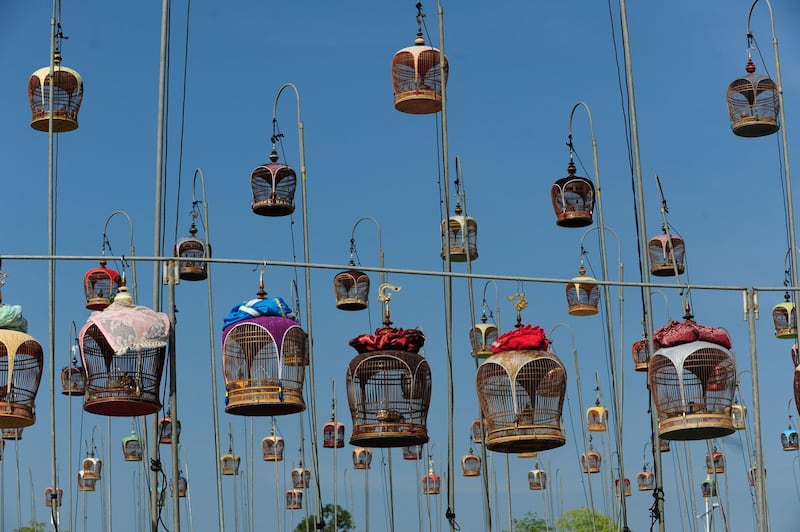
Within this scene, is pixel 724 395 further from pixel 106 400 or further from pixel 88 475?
pixel 88 475

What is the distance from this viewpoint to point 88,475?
118 feet

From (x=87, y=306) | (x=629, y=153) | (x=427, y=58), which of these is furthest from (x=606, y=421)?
(x=629, y=153)

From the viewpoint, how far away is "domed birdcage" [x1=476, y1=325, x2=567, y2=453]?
14.3 meters

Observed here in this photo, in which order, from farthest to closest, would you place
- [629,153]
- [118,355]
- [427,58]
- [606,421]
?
[606,421], [427,58], [629,153], [118,355]

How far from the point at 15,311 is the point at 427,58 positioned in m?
7.88

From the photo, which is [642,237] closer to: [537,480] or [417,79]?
[417,79]

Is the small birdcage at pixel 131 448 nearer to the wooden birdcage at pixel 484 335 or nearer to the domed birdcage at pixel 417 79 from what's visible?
the wooden birdcage at pixel 484 335

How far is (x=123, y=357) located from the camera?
12.9 meters

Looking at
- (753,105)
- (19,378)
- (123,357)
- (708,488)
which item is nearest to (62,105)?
(19,378)

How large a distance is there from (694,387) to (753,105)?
27.2 ft

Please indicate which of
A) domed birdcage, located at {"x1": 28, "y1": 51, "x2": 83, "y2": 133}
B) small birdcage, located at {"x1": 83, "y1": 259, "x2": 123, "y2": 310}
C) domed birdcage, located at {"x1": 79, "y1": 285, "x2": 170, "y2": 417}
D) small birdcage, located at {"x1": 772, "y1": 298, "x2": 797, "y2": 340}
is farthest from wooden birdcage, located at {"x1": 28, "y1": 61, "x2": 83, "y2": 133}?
small birdcage, located at {"x1": 772, "y1": 298, "x2": 797, "y2": 340}

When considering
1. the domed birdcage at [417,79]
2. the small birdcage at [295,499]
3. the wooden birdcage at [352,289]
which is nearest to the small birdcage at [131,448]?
the small birdcage at [295,499]

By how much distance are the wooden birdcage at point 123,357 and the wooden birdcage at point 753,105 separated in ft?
37.0

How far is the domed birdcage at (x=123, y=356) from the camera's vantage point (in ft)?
41.6
